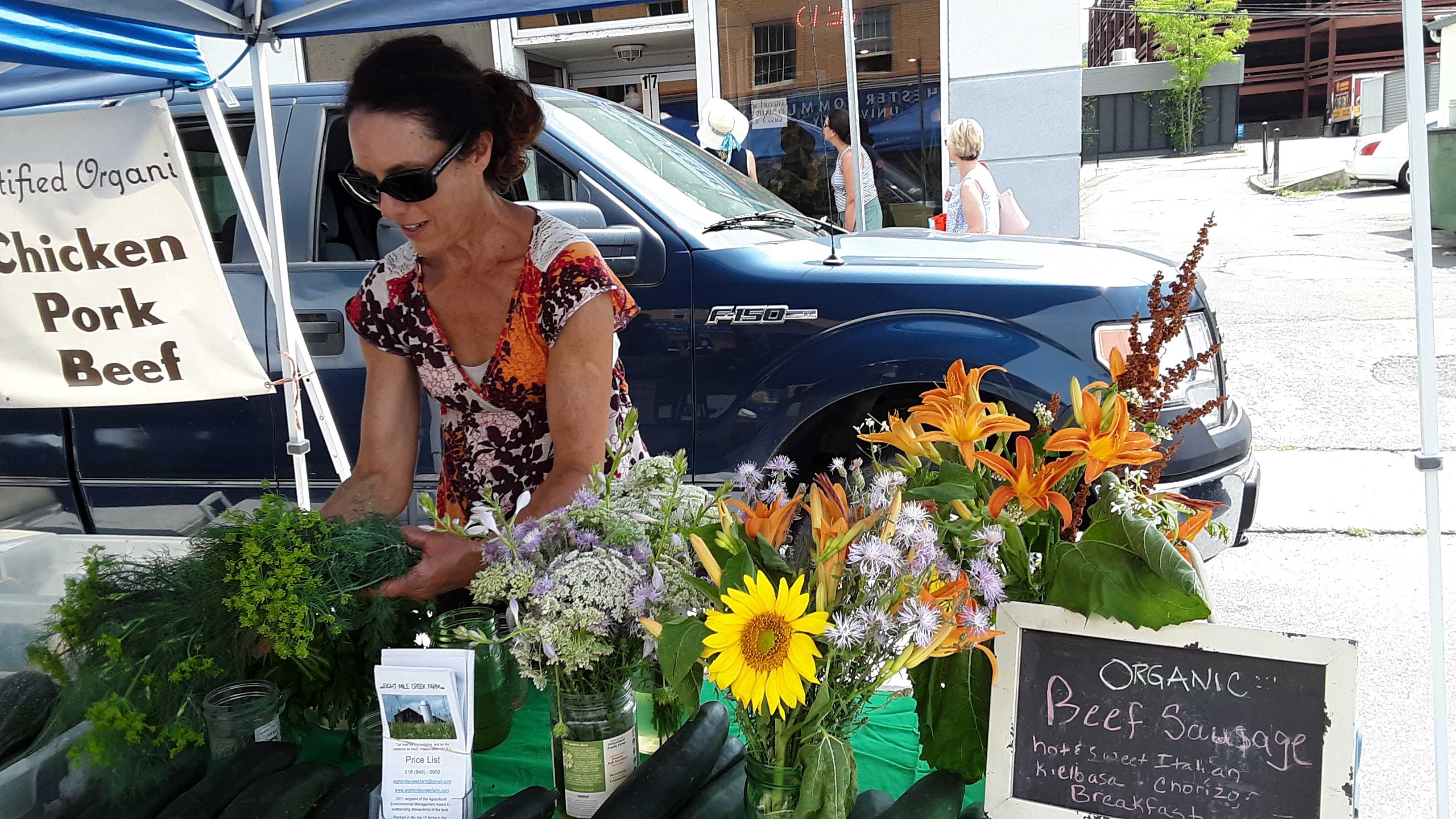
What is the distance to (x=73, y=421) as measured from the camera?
13.0ft

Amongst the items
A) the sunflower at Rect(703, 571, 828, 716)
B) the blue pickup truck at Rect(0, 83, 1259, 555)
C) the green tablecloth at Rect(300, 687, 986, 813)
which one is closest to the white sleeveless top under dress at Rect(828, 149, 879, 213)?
the blue pickup truck at Rect(0, 83, 1259, 555)

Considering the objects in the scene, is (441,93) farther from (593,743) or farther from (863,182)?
(863,182)

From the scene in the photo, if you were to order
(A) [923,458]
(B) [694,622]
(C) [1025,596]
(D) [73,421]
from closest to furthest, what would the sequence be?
(B) [694,622], (C) [1025,596], (A) [923,458], (D) [73,421]

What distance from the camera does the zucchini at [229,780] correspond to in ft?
4.24

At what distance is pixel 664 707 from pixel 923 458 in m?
0.50

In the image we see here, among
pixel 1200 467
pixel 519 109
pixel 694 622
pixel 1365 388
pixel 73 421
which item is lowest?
pixel 1365 388

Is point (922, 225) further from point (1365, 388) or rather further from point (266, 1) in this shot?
point (266, 1)

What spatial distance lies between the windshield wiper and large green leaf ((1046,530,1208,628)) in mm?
2646

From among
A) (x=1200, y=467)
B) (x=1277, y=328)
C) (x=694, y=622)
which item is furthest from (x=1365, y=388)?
(x=694, y=622)

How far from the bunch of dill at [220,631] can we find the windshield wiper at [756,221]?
7.80ft

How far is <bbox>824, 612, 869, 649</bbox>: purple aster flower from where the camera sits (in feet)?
3.47

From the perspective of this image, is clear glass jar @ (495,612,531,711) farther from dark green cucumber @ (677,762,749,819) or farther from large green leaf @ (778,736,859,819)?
large green leaf @ (778,736,859,819)

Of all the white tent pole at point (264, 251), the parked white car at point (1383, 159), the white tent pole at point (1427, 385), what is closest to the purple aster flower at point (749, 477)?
the white tent pole at point (1427, 385)

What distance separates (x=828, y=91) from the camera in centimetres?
1008
